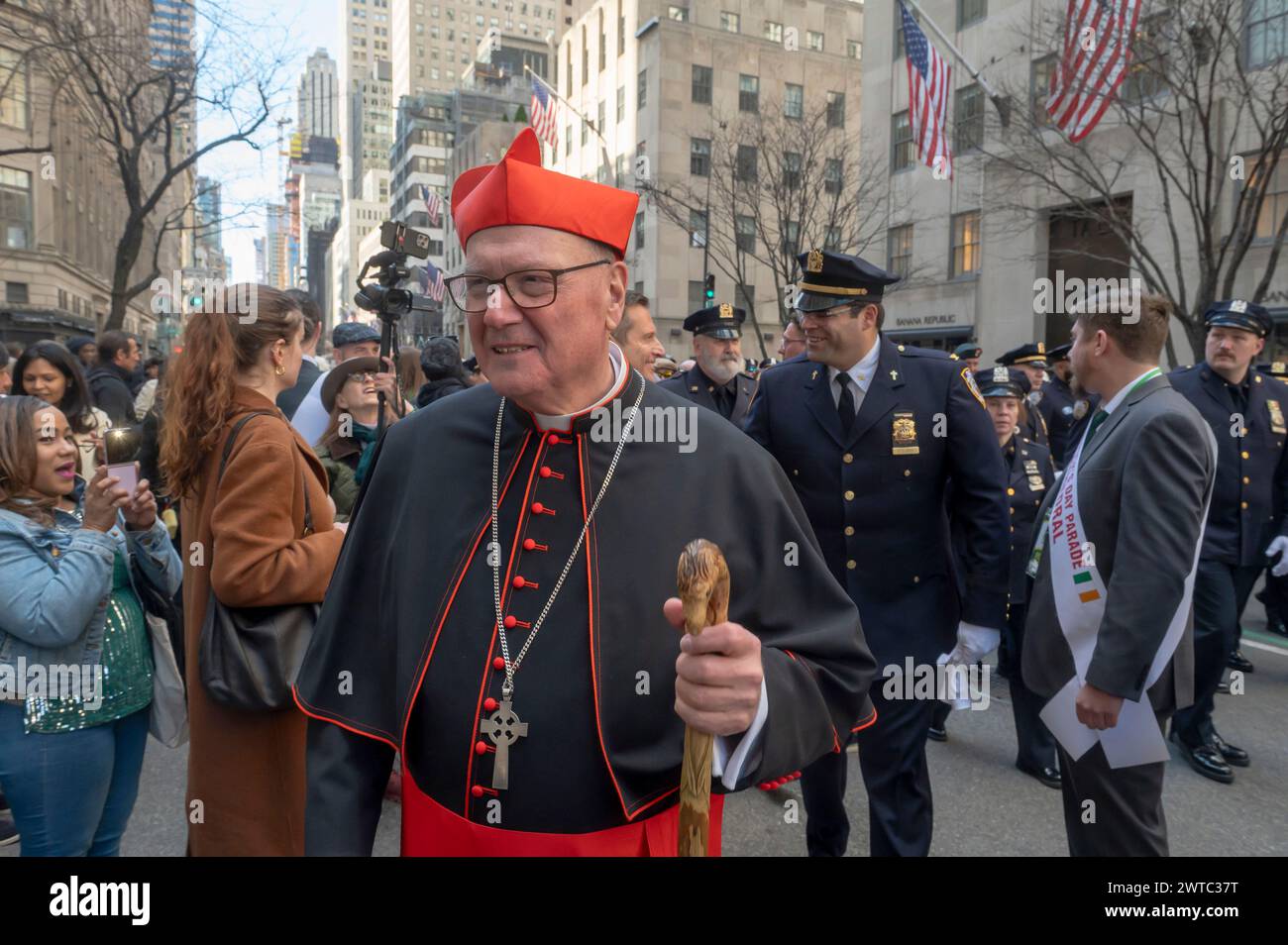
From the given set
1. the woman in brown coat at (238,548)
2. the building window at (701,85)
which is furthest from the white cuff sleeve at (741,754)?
the building window at (701,85)

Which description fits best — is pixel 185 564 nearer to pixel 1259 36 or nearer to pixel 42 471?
pixel 42 471

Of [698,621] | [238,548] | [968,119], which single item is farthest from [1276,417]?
[968,119]

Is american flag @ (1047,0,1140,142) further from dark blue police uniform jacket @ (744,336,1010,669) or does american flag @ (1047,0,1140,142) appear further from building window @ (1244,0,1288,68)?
dark blue police uniform jacket @ (744,336,1010,669)

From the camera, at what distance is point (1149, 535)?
3.10 meters

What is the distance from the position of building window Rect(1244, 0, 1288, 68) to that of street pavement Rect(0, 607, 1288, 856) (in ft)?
47.6

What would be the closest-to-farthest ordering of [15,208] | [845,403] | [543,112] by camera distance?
[845,403], [543,112], [15,208]

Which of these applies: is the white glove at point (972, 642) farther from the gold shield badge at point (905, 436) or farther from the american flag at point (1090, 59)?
the american flag at point (1090, 59)

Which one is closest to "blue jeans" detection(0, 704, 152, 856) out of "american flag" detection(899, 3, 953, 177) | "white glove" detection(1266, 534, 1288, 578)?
"white glove" detection(1266, 534, 1288, 578)

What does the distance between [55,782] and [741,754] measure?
8.12 feet

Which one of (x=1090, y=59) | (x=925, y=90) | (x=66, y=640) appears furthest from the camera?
(x=925, y=90)

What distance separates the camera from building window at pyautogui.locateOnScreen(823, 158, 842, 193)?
94.1 feet

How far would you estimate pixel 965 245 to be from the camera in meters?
25.7

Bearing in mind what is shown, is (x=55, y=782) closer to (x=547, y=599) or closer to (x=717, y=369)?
(x=547, y=599)

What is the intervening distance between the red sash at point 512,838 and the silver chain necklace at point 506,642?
128 mm
